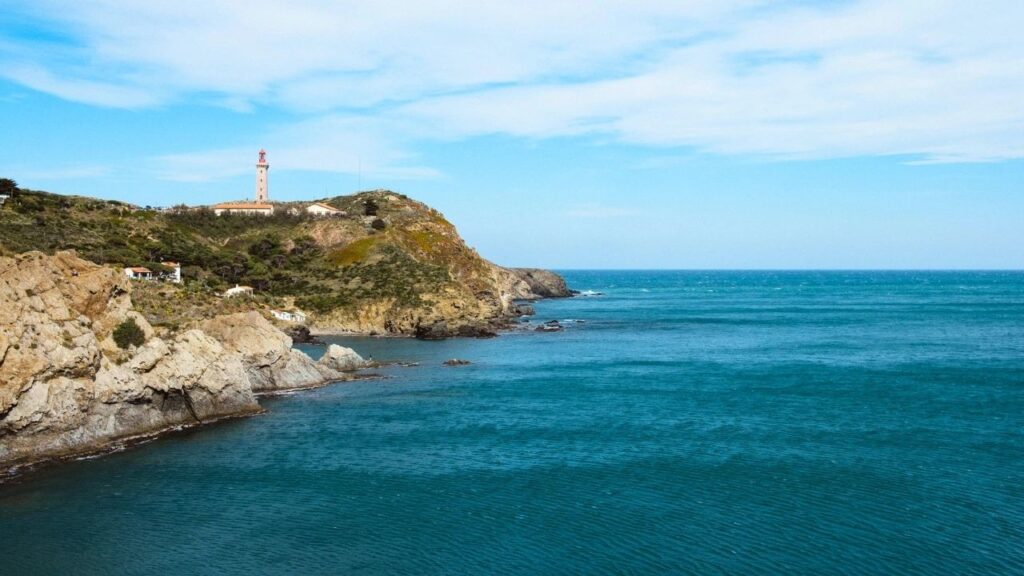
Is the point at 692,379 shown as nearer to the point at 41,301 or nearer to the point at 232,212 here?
the point at 41,301

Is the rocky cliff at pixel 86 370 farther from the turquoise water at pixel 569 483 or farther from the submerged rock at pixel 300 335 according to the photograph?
the submerged rock at pixel 300 335

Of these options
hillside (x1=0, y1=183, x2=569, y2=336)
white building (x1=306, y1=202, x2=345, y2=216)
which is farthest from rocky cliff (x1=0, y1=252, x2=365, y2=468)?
white building (x1=306, y1=202, x2=345, y2=216)

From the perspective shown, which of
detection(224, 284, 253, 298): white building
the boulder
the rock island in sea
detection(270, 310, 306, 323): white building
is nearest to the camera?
the rock island in sea

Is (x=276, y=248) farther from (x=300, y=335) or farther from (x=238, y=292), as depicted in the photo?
(x=300, y=335)

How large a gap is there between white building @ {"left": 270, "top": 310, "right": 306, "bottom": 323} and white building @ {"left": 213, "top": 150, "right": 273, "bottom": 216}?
63.3m

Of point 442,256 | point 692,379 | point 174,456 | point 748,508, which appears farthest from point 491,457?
point 442,256

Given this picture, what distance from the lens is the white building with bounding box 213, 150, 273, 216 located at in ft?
526

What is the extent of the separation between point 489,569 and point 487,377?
135 feet

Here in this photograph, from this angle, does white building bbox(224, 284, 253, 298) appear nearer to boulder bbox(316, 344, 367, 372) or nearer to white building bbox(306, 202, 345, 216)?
boulder bbox(316, 344, 367, 372)

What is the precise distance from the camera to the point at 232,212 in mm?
159875

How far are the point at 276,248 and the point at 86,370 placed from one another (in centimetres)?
9212

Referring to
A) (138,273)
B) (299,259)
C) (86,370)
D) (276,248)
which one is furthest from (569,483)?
(276,248)

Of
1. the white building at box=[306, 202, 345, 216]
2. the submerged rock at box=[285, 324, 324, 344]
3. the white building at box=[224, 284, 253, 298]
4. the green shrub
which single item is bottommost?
the submerged rock at box=[285, 324, 324, 344]

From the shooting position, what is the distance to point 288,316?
320 ft
